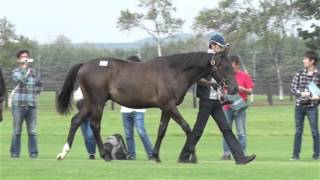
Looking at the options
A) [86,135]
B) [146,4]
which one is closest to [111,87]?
[86,135]

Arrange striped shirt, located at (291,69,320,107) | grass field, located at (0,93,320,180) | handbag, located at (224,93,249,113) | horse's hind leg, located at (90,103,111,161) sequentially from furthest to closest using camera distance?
handbag, located at (224,93,249,113)
striped shirt, located at (291,69,320,107)
horse's hind leg, located at (90,103,111,161)
grass field, located at (0,93,320,180)

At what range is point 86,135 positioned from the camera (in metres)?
15.6

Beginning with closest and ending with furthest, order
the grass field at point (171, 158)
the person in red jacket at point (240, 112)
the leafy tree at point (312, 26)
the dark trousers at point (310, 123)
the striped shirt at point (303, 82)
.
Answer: the grass field at point (171, 158), the striped shirt at point (303, 82), the dark trousers at point (310, 123), the person in red jacket at point (240, 112), the leafy tree at point (312, 26)

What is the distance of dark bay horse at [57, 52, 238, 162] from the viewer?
12406 millimetres

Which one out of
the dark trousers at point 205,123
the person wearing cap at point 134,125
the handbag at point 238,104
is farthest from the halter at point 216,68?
the person wearing cap at point 134,125

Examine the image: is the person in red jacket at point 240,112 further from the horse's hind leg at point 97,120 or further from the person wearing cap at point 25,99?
A: the person wearing cap at point 25,99

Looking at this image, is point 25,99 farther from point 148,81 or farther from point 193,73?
point 193,73

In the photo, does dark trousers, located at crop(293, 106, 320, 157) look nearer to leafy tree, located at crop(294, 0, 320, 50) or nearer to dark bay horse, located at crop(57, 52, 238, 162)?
dark bay horse, located at crop(57, 52, 238, 162)

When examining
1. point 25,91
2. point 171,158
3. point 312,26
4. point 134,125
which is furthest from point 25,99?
point 312,26

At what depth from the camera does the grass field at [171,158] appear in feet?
32.5

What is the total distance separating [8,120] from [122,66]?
18.7 meters

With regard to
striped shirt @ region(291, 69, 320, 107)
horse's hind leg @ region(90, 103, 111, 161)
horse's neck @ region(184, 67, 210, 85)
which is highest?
horse's neck @ region(184, 67, 210, 85)

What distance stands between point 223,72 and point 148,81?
125 centimetres

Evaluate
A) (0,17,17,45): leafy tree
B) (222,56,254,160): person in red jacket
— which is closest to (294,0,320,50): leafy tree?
(0,17,17,45): leafy tree
